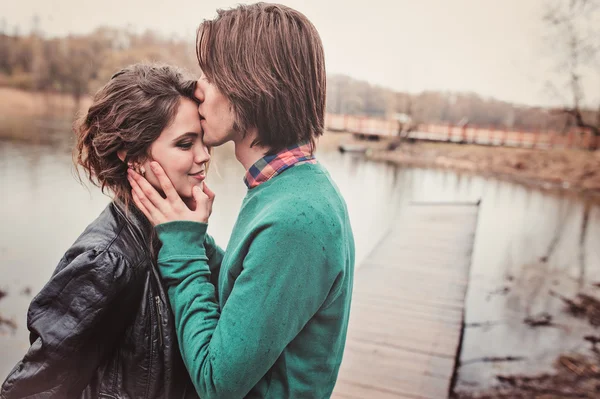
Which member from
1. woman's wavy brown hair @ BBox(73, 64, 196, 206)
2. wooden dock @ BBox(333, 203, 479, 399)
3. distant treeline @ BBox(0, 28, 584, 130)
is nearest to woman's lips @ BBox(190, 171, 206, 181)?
woman's wavy brown hair @ BBox(73, 64, 196, 206)

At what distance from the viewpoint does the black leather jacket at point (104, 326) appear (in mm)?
805

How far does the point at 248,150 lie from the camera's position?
0.87m

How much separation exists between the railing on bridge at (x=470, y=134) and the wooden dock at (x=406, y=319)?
23.6ft

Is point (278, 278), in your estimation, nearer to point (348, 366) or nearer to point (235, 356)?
point (235, 356)

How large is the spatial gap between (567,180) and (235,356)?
13906 millimetres

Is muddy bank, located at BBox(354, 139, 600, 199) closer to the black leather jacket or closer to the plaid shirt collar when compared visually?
the plaid shirt collar

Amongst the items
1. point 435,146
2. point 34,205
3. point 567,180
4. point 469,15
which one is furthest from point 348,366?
point 469,15

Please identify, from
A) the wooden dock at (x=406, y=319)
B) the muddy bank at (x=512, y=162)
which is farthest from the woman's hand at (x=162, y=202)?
the muddy bank at (x=512, y=162)

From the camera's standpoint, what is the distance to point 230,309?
0.71 m

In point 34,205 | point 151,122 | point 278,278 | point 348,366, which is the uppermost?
point 151,122

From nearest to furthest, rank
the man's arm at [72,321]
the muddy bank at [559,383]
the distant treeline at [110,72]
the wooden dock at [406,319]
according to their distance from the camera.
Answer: the man's arm at [72,321] → the wooden dock at [406,319] → the muddy bank at [559,383] → the distant treeline at [110,72]

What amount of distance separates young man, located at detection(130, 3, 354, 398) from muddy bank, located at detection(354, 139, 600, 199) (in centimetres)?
1307

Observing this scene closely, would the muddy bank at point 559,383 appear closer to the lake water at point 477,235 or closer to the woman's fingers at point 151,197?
the lake water at point 477,235

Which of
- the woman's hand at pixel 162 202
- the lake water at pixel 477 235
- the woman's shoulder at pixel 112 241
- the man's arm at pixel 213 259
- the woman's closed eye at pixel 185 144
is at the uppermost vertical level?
the woman's closed eye at pixel 185 144
